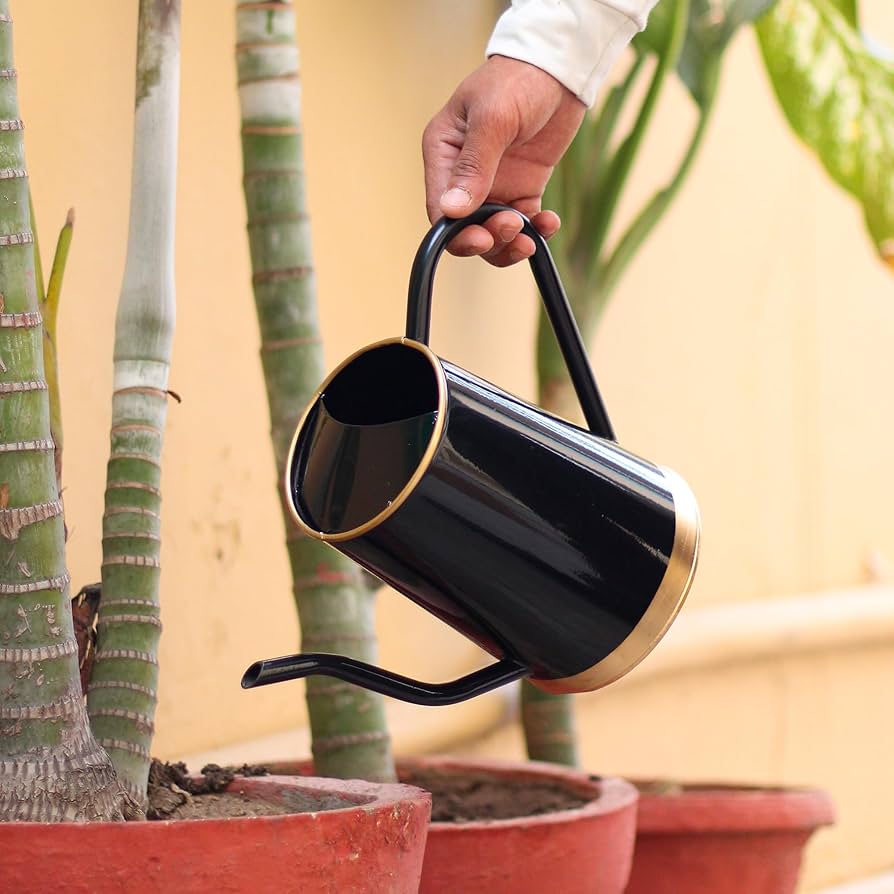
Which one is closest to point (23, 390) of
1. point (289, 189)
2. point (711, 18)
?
point (289, 189)

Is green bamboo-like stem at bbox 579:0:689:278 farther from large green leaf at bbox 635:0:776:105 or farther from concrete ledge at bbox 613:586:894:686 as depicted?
concrete ledge at bbox 613:586:894:686

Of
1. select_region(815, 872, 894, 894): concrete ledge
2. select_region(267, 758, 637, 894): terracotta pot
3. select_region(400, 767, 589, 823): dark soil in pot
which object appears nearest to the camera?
select_region(267, 758, 637, 894): terracotta pot

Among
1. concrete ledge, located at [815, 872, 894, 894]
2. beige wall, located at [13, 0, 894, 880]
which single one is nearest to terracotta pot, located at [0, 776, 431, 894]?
beige wall, located at [13, 0, 894, 880]

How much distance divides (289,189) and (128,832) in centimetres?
54

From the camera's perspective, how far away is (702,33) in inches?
63.9

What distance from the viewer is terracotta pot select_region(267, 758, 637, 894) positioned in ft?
3.10

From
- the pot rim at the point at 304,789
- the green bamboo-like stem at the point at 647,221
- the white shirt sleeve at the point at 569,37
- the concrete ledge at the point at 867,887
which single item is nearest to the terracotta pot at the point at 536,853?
the pot rim at the point at 304,789

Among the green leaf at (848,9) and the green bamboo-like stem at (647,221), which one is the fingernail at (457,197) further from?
the green leaf at (848,9)

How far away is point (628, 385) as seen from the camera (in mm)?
2033

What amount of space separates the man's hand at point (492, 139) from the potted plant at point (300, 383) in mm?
191

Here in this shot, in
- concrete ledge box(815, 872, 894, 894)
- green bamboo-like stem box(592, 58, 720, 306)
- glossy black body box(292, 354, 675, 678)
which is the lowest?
concrete ledge box(815, 872, 894, 894)

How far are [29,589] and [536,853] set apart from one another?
43 cm

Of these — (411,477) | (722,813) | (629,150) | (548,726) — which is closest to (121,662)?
(411,477)

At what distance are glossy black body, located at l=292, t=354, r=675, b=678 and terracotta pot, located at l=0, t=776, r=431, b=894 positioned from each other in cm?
12
